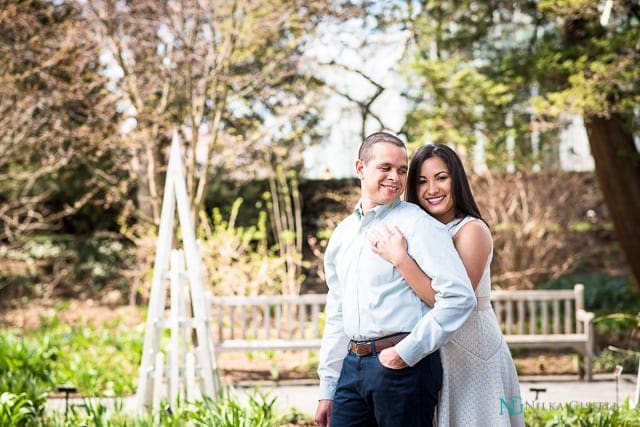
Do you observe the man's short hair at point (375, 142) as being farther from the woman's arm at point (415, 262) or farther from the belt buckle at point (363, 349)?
the belt buckle at point (363, 349)

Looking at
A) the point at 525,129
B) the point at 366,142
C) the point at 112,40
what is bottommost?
the point at 366,142

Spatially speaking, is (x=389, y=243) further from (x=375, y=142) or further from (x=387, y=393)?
(x=387, y=393)

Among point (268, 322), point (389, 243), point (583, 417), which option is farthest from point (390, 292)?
point (268, 322)

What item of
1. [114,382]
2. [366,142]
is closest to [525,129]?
[114,382]

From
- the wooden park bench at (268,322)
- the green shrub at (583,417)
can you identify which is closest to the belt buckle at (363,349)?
the green shrub at (583,417)

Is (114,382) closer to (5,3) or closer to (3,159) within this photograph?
(3,159)

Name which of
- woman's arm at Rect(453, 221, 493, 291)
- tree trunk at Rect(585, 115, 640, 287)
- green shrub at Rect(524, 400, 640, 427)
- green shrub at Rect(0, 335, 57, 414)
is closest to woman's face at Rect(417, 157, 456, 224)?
woman's arm at Rect(453, 221, 493, 291)

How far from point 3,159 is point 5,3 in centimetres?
181

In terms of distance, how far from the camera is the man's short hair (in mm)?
3098

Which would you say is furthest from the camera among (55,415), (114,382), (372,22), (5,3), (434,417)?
(372,22)

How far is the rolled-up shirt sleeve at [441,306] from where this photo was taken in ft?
9.28

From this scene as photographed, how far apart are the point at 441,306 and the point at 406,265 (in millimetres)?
207

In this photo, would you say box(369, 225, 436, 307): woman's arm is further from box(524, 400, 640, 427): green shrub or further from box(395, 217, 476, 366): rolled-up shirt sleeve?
box(524, 400, 640, 427): green shrub

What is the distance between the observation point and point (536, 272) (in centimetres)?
1131
